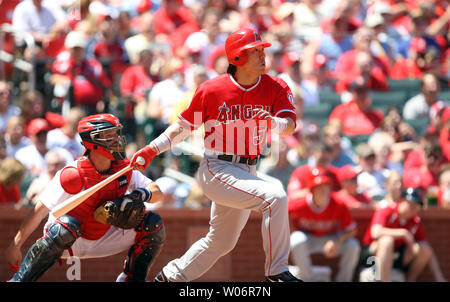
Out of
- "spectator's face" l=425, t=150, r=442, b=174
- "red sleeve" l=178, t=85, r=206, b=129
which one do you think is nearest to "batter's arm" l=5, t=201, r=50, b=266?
"red sleeve" l=178, t=85, r=206, b=129

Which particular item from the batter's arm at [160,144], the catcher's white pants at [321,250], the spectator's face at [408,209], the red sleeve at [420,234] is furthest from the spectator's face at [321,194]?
the batter's arm at [160,144]

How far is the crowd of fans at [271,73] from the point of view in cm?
871

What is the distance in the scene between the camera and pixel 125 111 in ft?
31.0

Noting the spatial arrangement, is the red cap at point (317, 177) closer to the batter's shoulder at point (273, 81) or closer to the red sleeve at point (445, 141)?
the red sleeve at point (445, 141)

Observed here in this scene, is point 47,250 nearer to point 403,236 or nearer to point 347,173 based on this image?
point 403,236

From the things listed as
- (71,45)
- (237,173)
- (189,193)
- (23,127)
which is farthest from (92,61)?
(237,173)

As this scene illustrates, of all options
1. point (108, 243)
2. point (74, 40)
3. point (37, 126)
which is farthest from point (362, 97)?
point (108, 243)

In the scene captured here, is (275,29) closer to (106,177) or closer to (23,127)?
(23,127)

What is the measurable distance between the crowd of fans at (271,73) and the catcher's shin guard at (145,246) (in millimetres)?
2274

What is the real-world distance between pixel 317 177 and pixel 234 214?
2532 mm

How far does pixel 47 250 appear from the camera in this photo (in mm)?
5363

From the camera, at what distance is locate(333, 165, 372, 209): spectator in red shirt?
864 cm

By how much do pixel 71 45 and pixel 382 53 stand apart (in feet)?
14.1

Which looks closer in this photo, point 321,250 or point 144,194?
point 144,194
